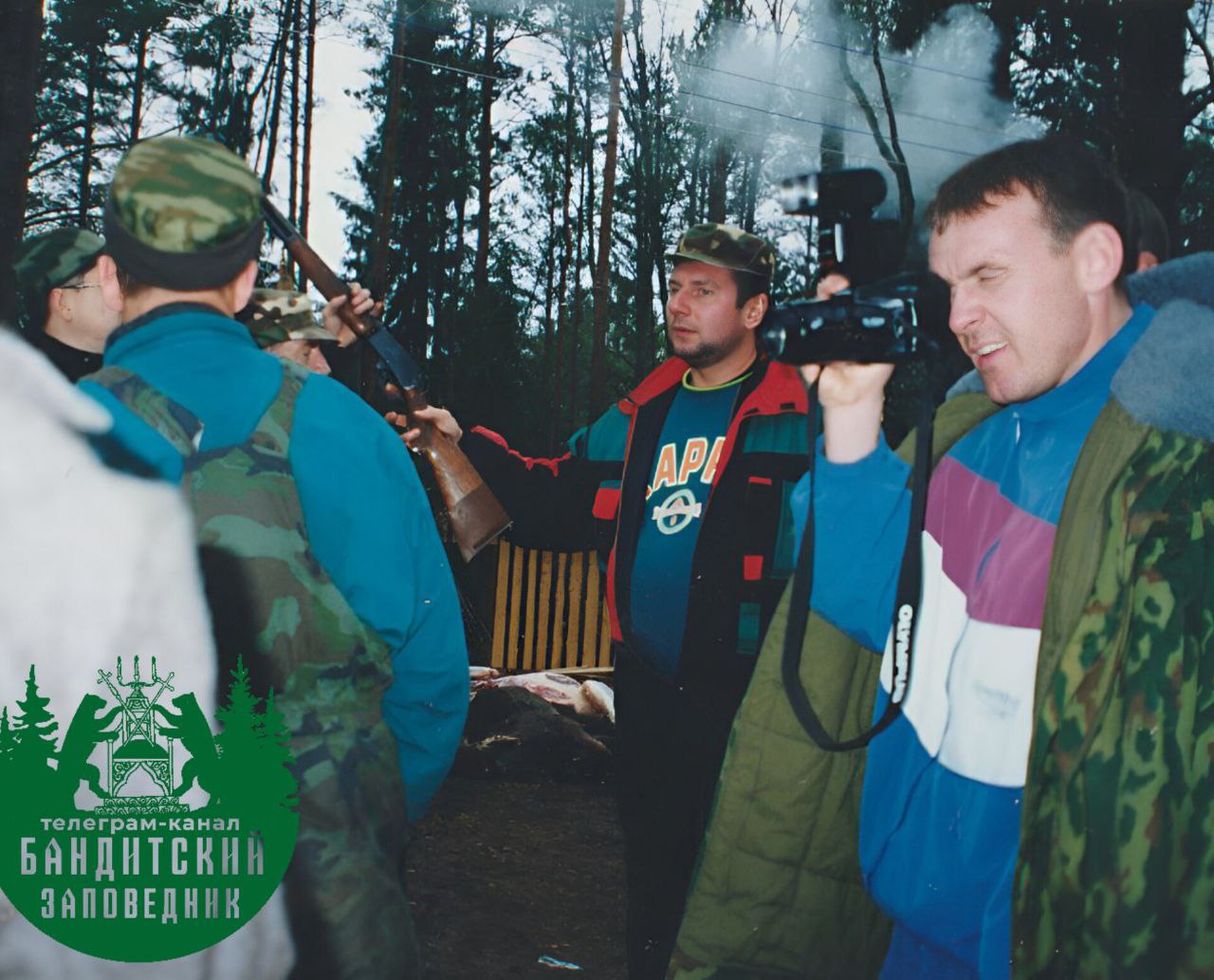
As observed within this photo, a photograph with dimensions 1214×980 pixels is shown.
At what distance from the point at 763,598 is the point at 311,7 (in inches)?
784

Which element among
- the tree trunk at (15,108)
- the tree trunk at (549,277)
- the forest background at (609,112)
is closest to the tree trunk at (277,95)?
the forest background at (609,112)

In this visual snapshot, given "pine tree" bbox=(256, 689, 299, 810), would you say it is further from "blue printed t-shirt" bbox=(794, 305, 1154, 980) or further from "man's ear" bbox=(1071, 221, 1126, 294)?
"man's ear" bbox=(1071, 221, 1126, 294)

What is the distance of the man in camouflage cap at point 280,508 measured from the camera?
152 cm

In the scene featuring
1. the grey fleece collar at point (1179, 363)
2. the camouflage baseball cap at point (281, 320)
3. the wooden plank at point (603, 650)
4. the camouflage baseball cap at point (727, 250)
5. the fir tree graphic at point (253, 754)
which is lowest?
the wooden plank at point (603, 650)

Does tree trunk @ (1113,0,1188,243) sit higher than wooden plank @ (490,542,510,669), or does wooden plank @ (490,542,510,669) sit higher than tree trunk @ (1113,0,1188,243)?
tree trunk @ (1113,0,1188,243)

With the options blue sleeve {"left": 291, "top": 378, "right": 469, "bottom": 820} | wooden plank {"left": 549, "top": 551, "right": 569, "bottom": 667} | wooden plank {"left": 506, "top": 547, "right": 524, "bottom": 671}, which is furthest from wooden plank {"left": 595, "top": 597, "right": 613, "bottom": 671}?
blue sleeve {"left": 291, "top": 378, "right": 469, "bottom": 820}

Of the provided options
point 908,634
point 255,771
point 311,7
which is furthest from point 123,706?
point 311,7

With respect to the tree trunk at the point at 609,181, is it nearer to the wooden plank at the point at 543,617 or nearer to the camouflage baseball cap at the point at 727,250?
the wooden plank at the point at 543,617

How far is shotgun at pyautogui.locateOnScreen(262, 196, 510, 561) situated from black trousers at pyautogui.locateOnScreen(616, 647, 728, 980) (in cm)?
67

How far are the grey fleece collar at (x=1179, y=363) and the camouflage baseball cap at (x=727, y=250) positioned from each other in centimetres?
211

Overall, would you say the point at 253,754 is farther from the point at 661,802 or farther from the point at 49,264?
the point at 49,264

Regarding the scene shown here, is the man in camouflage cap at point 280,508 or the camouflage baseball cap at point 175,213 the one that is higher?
the camouflage baseball cap at point 175,213

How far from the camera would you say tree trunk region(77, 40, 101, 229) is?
18.9m

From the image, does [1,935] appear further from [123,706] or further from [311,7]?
[311,7]
